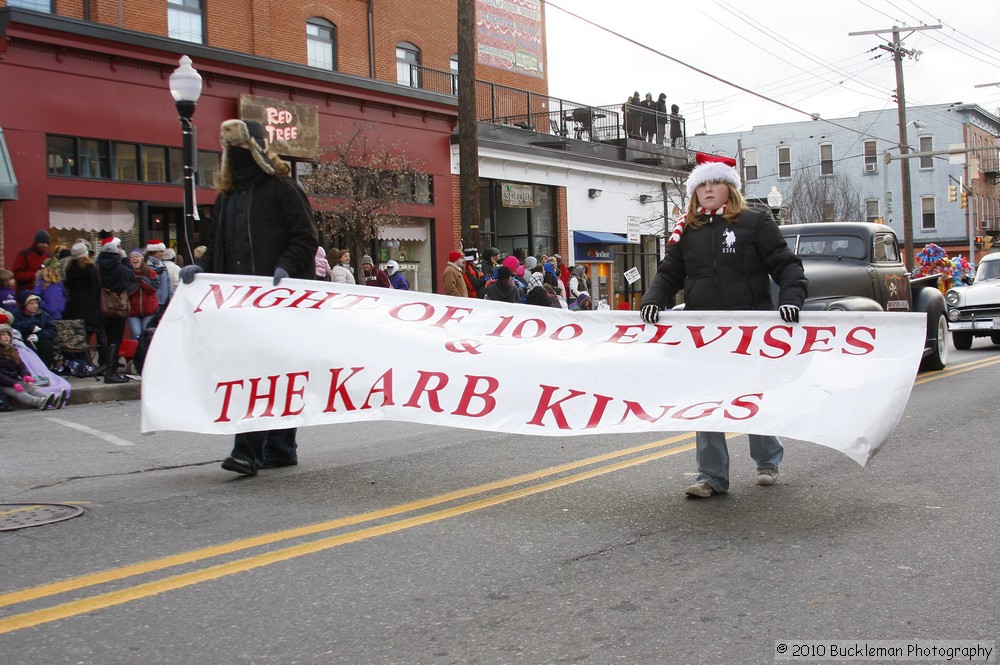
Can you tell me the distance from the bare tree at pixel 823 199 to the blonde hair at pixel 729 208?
53.2 meters

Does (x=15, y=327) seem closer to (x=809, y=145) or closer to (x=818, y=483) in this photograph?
(x=818, y=483)

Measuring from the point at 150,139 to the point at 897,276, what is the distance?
13.5 metres

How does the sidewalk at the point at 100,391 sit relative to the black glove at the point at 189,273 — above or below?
below

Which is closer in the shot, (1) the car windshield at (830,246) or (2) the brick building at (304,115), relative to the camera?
(1) the car windshield at (830,246)

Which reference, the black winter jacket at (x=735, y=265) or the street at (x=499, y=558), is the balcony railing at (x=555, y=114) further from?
the black winter jacket at (x=735, y=265)

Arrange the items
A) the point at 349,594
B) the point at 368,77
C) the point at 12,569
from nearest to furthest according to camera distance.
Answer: the point at 349,594, the point at 12,569, the point at 368,77

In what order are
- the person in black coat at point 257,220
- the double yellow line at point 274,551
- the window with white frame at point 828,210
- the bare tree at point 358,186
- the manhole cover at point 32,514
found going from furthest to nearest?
the window with white frame at point 828,210 < the bare tree at point 358,186 < the person in black coat at point 257,220 < the manhole cover at point 32,514 < the double yellow line at point 274,551

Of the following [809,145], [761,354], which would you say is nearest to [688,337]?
[761,354]

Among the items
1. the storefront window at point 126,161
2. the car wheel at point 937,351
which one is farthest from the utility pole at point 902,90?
the storefront window at point 126,161

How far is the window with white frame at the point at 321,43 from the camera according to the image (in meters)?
23.5

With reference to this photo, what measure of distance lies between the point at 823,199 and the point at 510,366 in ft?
183

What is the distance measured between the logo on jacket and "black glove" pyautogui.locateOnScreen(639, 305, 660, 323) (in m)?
0.52

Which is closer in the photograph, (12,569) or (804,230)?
(12,569)

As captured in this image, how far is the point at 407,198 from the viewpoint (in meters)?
24.1
